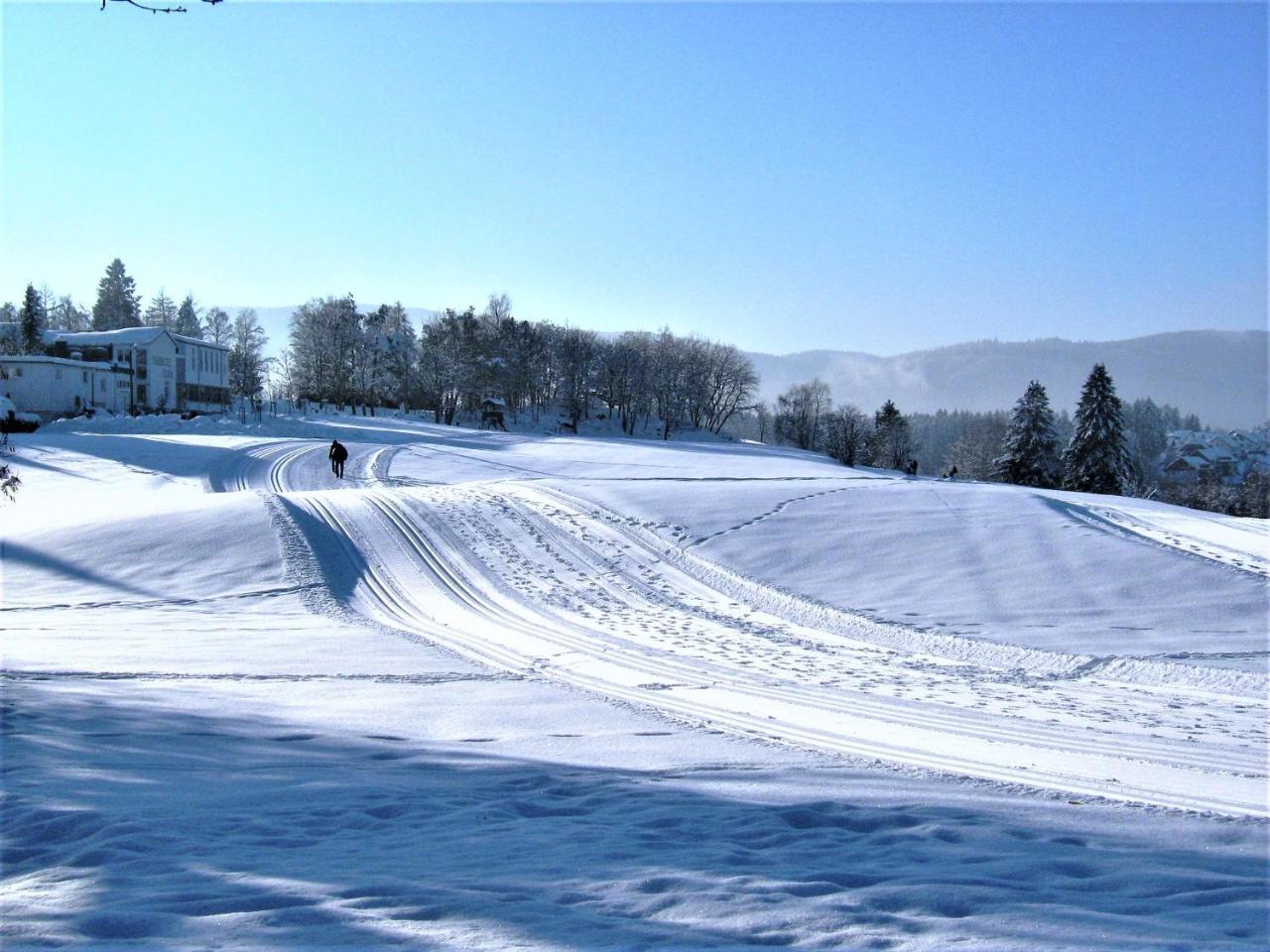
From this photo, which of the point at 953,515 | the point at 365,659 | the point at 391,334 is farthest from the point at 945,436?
the point at 365,659

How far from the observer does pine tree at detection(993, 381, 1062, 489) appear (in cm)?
5916

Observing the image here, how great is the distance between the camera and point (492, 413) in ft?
274

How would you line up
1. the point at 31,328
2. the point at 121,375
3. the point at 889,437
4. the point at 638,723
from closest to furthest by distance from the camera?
1. the point at 638,723
2. the point at 121,375
3. the point at 31,328
4. the point at 889,437

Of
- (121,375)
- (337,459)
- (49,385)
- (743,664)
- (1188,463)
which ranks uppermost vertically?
(121,375)

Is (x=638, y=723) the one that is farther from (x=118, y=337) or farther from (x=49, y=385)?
(x=118, y=337)

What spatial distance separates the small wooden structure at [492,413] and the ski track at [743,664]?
58.1 meters

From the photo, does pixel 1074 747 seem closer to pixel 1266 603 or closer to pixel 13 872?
pixel 13 872

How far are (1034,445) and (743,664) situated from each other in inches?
2075

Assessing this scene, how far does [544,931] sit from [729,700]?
6.18m

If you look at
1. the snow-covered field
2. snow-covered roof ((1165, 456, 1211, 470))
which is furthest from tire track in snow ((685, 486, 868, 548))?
snow-covered roof ((1165, 456, 1211, 470))

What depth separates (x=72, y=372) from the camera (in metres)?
61.4

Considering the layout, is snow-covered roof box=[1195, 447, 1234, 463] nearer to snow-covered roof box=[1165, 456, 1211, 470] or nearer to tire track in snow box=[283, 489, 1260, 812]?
snow-covered roof box=[1165, 456, 1211, 470]

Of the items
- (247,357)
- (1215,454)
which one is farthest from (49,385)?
(1215,454)

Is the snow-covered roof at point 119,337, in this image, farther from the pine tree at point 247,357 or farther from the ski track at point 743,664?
the ski track at point 743,664
